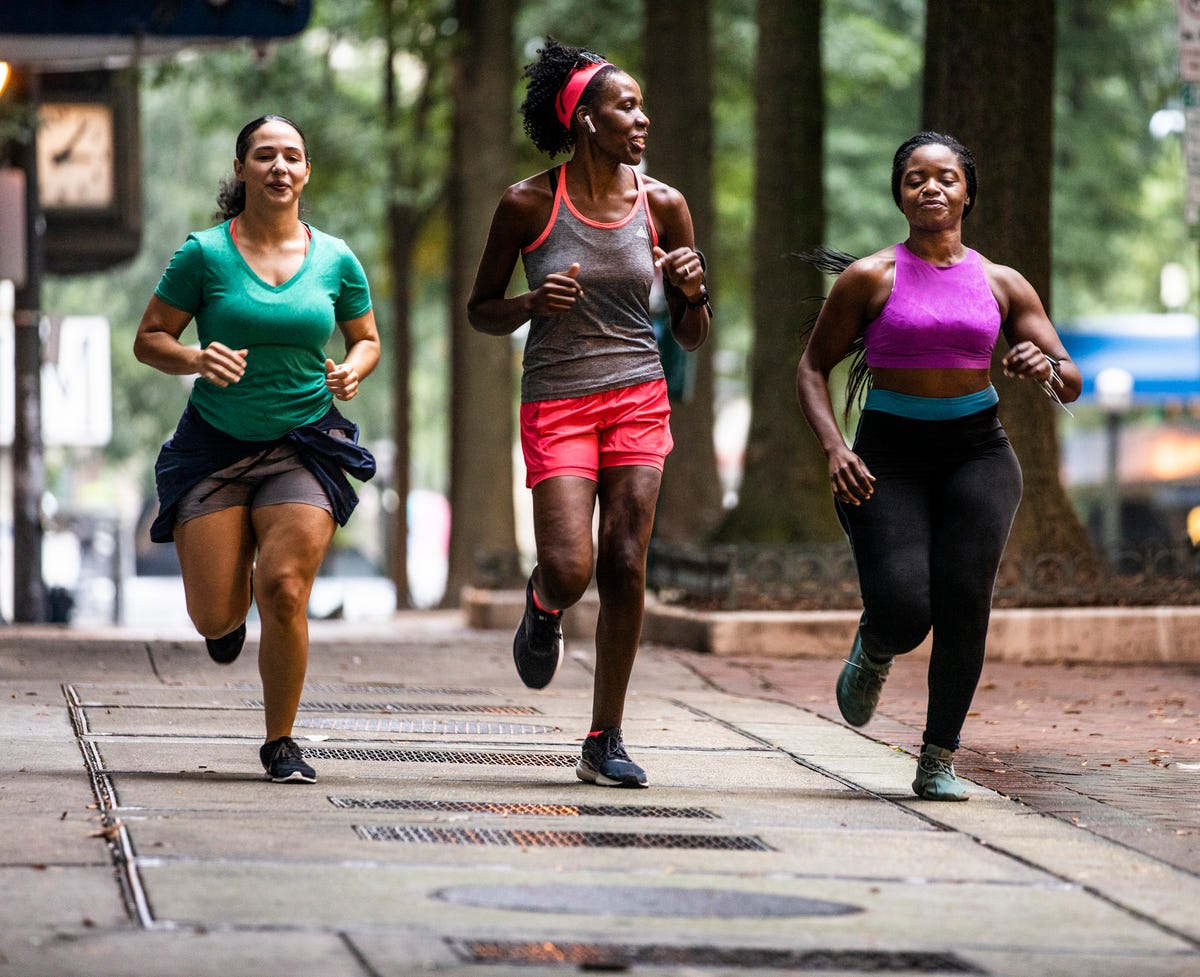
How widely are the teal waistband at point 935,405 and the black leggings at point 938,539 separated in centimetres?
2

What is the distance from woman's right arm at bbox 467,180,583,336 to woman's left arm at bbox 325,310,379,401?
0.32 meters

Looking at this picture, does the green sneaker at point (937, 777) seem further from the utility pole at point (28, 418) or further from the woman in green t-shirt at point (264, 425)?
the utility pole at point (28, 418)

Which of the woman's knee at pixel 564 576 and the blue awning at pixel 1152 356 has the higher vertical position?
the blue awning at pixel 1152 356

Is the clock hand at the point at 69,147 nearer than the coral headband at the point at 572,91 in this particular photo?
No

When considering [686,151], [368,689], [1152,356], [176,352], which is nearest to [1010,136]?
[686,151]

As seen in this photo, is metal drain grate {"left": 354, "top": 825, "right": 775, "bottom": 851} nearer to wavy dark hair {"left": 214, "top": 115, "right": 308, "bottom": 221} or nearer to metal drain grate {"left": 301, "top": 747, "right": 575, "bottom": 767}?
metal drain grate {"left": 301, "top": 747, "right": 575, "bottom": 767}

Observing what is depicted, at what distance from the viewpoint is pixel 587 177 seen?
20.8ft

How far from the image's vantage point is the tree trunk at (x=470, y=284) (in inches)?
777

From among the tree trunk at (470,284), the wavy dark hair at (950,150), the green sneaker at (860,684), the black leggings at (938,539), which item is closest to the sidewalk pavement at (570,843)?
the green sneaker at (860,684)

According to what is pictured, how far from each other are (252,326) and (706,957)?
2.80 metres

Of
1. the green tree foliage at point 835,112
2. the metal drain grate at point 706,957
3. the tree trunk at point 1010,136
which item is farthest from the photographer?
the green tree foliage at point 835,112

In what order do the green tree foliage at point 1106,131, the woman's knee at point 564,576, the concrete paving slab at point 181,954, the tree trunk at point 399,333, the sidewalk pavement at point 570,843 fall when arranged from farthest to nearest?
the tree trunk at point 399,333 → the green tree foliage at point 1106,131 → the woman's knee at point 564,576 → the sidewalk pavement at point 570,843 → the concrete paving slab at point 181,954

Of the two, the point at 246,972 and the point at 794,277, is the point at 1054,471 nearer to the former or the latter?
the point at 794,277

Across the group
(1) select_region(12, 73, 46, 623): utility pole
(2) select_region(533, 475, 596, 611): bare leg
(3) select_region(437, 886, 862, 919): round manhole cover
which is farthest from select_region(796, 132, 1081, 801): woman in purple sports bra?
(1) select_region(12, 73, 46, 623): utility pole
